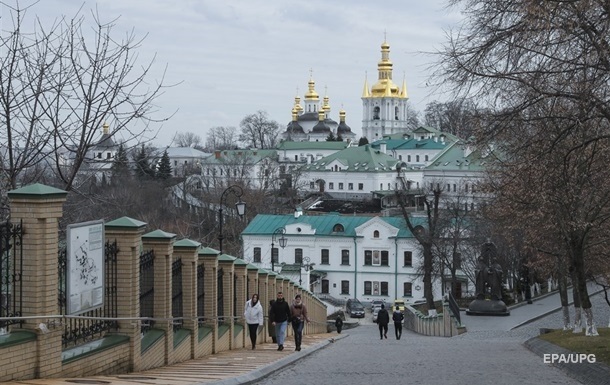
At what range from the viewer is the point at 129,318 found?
12414 mm

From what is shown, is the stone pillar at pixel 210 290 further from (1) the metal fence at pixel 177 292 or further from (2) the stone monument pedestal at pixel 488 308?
(2) the stone monument pedestal at pixel 488 308

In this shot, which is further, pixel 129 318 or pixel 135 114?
pixel 135 114

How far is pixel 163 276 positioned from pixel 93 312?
258 cm

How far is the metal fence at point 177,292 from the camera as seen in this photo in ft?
52.4

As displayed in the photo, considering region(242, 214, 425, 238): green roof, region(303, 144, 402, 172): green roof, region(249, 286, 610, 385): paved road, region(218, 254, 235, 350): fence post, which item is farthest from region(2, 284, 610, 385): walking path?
region(303, 144, 402, 172): green roof

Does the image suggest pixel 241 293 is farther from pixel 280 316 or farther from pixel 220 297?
pixel 280 316

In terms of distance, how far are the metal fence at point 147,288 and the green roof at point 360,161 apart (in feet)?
419

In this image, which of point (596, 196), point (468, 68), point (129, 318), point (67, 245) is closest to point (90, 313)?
point (129, 318)

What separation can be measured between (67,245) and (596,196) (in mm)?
15594

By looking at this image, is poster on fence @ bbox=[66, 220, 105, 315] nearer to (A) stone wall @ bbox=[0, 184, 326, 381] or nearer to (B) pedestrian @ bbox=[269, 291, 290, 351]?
(A) stone wall @ bbox=[0, 184, 326, 381]

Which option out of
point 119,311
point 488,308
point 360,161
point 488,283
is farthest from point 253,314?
point 360,161

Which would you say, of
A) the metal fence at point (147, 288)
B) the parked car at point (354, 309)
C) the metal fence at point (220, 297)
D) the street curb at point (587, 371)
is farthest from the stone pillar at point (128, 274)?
the parked car at point (354, 309)

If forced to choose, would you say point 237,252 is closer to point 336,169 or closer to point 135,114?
point 135,114

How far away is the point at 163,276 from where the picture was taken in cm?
1455
